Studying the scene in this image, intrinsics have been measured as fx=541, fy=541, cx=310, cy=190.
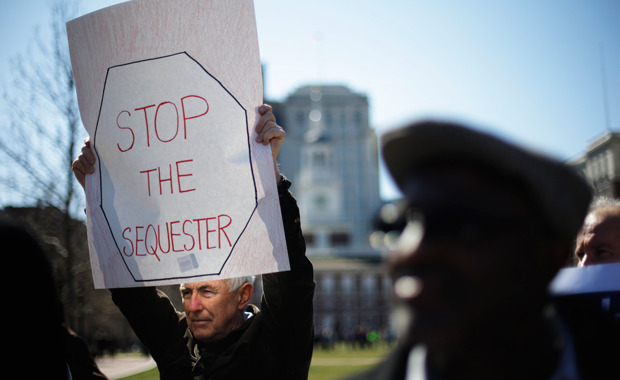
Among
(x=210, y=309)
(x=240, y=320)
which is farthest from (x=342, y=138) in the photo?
(x=210, y=309)

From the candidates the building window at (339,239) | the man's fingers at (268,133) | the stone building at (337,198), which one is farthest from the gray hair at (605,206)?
the building window at (339,239)

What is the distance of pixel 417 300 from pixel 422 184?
23 centimetres

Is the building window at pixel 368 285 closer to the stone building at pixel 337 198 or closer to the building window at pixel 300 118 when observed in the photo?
the stone building at pixel 337 198

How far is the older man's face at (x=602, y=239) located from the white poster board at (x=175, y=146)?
1249mm

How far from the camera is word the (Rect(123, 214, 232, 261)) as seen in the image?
2211mm

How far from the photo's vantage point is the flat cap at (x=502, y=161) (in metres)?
0.96

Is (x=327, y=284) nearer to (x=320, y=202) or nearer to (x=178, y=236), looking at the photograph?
(x=320, y=202)

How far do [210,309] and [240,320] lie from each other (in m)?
0.19

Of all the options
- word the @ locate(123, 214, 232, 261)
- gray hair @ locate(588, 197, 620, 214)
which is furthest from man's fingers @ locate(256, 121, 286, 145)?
gray hair @ locate(588, 197, 620, 214)

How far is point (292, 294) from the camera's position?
2256 mm

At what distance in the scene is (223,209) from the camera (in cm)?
222

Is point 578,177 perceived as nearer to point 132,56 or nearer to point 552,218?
point 552,218

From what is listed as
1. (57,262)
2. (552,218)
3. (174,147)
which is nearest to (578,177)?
(552,218)

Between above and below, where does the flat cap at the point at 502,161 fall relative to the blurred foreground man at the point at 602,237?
above
